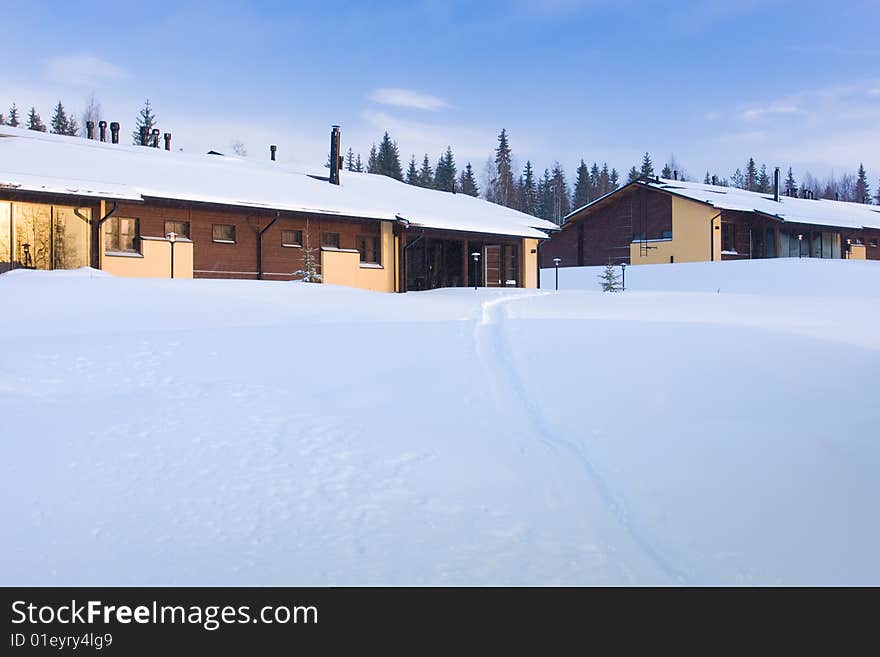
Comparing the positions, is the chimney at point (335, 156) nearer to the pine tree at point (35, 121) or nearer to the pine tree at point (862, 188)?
the pine tree at point (35, 121)

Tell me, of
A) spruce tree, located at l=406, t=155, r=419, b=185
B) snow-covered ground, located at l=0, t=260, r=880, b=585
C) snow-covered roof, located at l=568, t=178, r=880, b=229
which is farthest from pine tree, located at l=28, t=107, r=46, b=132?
snow-covered ground, located at l=0, t=260, r=880, b=585

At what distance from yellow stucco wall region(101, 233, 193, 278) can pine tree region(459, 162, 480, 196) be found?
66190 mm

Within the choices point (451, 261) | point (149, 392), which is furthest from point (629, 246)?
point (149, 392)

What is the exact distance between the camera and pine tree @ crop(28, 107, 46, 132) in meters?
71.4

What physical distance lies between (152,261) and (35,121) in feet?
215

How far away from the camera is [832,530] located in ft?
15.1

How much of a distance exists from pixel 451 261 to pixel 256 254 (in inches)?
387

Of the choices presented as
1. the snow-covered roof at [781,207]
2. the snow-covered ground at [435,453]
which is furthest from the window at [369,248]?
the snow-covered roof at [781,207]

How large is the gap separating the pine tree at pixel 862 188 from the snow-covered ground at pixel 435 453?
113 meters

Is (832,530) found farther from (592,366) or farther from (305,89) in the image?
(305,89)

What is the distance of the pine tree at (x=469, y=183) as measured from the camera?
84.9 m

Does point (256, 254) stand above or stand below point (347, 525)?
above

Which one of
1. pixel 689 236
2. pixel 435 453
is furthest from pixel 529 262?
pixel 435 453

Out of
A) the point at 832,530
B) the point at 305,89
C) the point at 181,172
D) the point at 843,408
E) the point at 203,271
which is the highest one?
the point at 305,89
